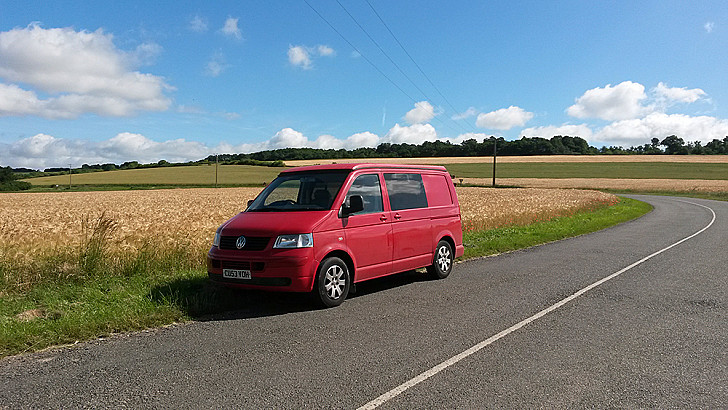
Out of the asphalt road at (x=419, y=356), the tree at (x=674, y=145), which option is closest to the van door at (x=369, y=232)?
the asphalt road at (x=419, y=356)

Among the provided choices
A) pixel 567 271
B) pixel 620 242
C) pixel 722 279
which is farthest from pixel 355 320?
pixel 620 242

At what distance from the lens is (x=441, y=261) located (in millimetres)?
9719

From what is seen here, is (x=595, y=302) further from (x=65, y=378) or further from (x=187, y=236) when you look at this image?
(x=187, y=236)

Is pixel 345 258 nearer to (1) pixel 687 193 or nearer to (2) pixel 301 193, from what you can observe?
(2) pixel 301 193

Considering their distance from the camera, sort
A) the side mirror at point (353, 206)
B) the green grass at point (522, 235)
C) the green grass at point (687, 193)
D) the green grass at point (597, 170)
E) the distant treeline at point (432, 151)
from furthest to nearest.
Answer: the distant treeline at point (432, 151), the green grass at point (597, 170), the green grass at point (687, 193), the green grass at point (522, 235), the side mirror at point (353, 206)

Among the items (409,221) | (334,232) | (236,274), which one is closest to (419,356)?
(334,232)

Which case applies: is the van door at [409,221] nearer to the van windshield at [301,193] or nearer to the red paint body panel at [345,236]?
the red paint body panel at [345,236]

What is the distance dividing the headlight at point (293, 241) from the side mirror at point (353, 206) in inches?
32.3

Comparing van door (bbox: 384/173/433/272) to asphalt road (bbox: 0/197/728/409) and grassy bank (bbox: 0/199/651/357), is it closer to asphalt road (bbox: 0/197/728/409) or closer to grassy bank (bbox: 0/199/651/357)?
asphalt road (bbox: 0/197/728/409)

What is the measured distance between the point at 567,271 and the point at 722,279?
8.37 ft

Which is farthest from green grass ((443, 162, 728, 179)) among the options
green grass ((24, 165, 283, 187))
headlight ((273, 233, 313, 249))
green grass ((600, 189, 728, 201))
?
headlight ((273, 233, 313, 249))

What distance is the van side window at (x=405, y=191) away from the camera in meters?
8.73

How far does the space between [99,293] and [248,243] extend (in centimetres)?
214

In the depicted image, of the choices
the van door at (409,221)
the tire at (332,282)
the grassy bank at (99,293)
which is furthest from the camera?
the van door at (409,221)
